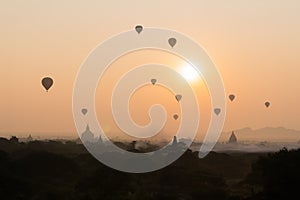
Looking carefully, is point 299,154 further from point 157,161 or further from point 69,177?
point 157,161

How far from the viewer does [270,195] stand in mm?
51062

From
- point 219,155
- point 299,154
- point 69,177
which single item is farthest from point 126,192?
point 219,155

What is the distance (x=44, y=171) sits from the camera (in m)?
93.7

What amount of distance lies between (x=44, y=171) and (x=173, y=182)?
2153 centimetres

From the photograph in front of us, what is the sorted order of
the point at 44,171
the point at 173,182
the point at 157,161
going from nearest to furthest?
the point at 173,182, the point at 44,171, the point at 157,161

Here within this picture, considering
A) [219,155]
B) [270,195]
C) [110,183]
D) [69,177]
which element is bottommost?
[270,195]

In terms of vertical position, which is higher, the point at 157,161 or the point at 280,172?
the point at 157,161

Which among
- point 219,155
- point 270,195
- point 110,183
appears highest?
point 219,155

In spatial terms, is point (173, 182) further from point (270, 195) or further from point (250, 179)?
point (270, 195)

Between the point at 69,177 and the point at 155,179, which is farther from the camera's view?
the point at 69,177

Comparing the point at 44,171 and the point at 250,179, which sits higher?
the point at 44,171

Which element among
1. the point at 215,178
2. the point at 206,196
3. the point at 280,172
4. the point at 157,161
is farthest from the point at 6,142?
the point at 280,172

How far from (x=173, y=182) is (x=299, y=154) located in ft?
83.6

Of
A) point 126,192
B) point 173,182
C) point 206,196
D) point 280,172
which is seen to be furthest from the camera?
point 173,182
